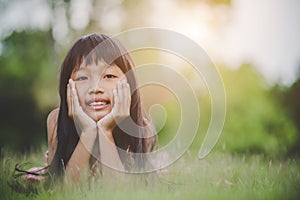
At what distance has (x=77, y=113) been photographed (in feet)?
7.43

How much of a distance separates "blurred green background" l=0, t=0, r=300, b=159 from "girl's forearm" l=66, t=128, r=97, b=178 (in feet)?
1.05

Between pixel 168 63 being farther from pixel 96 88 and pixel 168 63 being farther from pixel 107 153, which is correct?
pixel 107 153

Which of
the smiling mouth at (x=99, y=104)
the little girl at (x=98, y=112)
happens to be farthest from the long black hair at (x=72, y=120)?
the smiling mouth at (x=99, y=104)

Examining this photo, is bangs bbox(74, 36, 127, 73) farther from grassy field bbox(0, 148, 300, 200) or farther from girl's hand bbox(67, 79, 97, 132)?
grassy field bbox(0, 148, 300, 200)

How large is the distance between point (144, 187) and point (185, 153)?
0.34m

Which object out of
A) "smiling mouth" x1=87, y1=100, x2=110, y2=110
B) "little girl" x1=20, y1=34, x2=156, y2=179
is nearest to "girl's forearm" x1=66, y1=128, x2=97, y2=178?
"little girl" x1=20, y1=34, x2=156, y2=179

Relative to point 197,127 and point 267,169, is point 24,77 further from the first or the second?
point 267,169

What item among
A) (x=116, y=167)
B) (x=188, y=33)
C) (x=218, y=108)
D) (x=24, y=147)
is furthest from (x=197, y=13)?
(x=24, y=147)

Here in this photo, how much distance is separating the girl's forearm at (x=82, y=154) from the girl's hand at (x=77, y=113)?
0.07 feet

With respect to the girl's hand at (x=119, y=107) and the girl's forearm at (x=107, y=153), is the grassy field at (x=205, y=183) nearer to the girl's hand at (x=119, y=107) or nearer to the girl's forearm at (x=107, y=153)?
the girl's forearm at (x=107, y=153)

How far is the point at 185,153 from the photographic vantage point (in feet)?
8.14

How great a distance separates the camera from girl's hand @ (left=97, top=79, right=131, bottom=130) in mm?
2240

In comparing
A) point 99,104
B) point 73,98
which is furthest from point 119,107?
point 73,98

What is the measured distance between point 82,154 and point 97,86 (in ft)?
0.99
